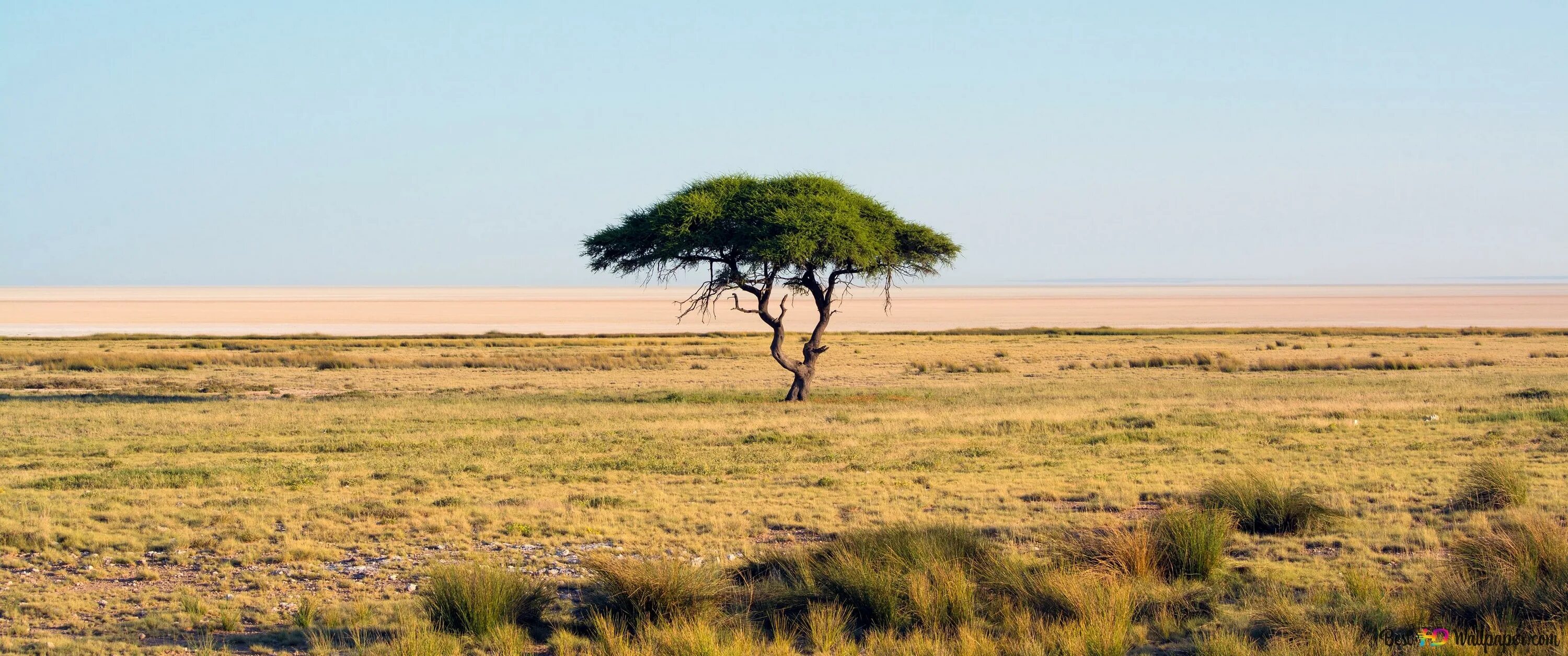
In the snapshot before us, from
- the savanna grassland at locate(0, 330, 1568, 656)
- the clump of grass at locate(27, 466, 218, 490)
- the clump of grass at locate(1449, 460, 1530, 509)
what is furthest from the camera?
the clump of grass at locate(27, 466, 218, 490)

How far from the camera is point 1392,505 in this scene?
13.5 m

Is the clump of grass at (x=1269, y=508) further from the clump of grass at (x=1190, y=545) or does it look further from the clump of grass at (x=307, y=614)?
the clump of grass at (x=307, y=614)

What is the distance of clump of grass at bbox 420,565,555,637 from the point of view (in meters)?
8.57

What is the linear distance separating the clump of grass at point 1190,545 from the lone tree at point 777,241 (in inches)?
776

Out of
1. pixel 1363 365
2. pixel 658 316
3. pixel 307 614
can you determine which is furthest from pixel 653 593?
pixel 658 316

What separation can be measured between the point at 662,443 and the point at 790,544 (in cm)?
960

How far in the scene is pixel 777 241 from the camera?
29.9 m

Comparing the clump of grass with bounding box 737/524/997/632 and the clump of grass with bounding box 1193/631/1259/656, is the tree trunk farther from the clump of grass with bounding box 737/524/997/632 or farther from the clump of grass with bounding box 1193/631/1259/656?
the clump of grass with bounding box 1193/631/1259/656

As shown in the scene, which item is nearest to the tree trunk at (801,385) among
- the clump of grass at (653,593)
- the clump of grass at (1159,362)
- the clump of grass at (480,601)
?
the clump of grass at (1159,362)

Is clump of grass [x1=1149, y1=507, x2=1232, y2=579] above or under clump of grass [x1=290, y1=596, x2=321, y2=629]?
above

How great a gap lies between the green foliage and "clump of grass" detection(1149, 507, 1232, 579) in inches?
781

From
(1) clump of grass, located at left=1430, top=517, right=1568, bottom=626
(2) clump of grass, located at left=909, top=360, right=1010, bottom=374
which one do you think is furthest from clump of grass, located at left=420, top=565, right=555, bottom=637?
(2) clump of grass, located at left=909, top=360, right=1010, bottom=374

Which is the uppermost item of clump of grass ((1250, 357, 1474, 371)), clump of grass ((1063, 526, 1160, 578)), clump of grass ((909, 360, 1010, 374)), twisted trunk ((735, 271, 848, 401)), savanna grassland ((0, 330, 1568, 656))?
twisted trunk ((735, 271, 848, 401))

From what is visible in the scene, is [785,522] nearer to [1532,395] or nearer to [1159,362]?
[1532,395]
